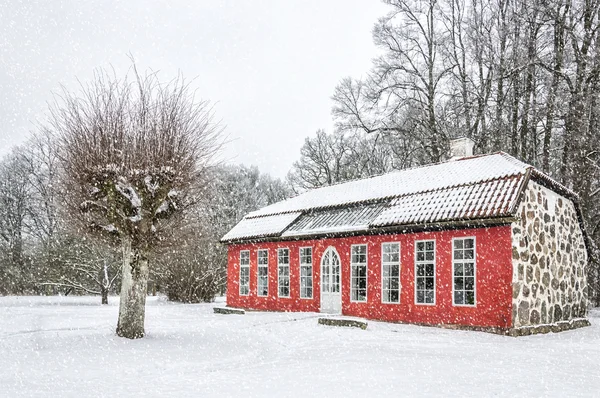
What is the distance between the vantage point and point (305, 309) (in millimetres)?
19297

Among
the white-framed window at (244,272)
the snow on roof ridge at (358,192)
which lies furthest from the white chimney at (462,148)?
the white-framed window at (244,272)

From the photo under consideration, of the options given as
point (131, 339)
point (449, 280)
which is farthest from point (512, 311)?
point (131, 339)

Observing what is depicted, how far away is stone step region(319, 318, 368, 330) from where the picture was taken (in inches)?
560

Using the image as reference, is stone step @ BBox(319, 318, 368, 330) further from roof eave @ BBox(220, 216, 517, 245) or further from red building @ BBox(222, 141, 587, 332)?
roof eave @ BBox(220, 216, 517, 245)

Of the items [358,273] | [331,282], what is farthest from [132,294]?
[331,282]

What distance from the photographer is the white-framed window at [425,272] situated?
15.3 m

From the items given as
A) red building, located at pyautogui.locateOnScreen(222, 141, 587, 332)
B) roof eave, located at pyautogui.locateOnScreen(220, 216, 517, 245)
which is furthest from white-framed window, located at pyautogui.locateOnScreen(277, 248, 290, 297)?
roof eave, located at pyautogui.locateOnScreen(220, 216, 517, 245)

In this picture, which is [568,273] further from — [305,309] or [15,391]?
[15,391]

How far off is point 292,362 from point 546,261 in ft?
28.9

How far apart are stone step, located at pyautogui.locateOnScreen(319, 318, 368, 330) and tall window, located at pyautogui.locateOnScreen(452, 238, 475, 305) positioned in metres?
2.55

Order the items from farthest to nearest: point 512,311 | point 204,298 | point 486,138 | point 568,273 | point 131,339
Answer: point 204,298 → point 486,138 → point 568,273 → point 512,311 → point 131,339

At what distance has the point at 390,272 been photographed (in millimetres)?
16406

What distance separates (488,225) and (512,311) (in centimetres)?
215

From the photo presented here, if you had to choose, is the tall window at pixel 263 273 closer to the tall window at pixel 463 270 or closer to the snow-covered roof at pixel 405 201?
the snow-covered roof at pixel 405 201
